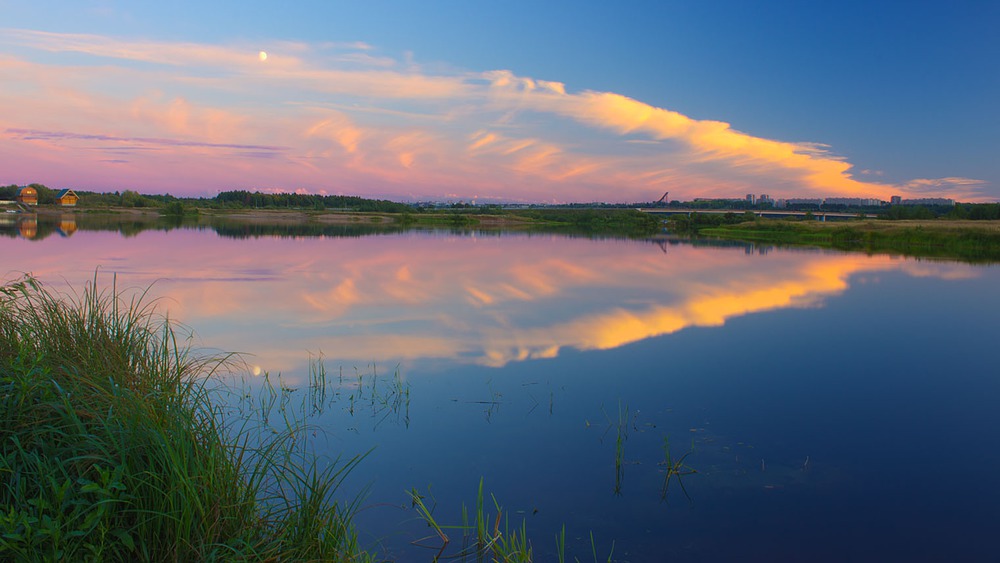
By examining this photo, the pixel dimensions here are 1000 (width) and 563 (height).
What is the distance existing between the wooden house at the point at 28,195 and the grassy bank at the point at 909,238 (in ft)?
228

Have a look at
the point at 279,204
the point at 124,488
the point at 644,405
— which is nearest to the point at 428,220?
the point at 279,204

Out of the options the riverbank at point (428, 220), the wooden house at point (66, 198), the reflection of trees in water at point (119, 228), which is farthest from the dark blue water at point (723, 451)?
the wooden house at point (66, 198)

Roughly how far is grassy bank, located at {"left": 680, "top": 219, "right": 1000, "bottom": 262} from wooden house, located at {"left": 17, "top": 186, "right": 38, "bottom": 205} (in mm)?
69408

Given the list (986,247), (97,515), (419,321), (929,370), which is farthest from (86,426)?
(986,247)

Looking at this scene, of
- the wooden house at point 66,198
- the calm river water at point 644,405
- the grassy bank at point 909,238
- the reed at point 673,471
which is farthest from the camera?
the wooden house at point 66,198

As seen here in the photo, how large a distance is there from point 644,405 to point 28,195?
3099 inches

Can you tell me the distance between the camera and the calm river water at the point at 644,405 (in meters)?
4.70

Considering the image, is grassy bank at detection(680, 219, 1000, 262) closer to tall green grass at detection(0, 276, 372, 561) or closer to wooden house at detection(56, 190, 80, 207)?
tall green grass at detection(0, 276, 372, 561)

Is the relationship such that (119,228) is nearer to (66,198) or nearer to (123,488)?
(66,198)

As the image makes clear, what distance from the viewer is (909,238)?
40188 millimetres

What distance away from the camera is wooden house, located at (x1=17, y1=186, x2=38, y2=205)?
64.4 meters

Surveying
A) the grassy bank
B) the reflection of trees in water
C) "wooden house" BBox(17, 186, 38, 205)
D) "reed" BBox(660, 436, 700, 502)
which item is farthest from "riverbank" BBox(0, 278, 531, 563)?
"wooden house" BBox(17, 186, 38, 205)

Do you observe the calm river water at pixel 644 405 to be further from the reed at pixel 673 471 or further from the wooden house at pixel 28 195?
the wooden house at pixel 28 195

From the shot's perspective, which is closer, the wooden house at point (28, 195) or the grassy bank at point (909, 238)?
the grassy bank at point (909, 238)
